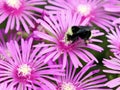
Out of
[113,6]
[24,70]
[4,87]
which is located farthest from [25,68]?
[113,6]

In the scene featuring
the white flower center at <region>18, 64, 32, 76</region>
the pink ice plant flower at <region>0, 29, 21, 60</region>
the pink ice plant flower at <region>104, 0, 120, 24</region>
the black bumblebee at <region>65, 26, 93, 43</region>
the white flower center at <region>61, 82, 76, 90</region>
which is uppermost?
the pink ice plant flower at <region>104, 0, 120, 24</region>

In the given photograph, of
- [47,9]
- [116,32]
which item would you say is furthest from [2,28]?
[116,32]

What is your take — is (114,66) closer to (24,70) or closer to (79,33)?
(79,33)

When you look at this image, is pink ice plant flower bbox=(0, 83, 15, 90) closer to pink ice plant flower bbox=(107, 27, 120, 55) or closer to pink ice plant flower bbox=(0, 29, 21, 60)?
pink ice plant flower bbox=(0, 29, 21, 60)

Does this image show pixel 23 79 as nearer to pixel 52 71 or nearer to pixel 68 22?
→ pixel 52 71

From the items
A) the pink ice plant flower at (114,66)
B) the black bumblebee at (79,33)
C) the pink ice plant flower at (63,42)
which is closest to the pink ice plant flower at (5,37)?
the pink ice plant flower at (63,42)

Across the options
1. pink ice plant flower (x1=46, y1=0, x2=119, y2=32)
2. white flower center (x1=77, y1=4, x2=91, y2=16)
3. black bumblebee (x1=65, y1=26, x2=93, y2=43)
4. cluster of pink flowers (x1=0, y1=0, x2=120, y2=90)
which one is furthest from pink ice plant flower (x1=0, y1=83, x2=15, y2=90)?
white flower center (x1=77, y1=4, x2=91, y2=16)

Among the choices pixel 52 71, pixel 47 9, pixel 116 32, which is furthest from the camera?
pixel 47 9
